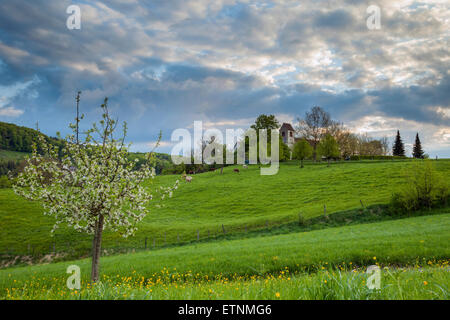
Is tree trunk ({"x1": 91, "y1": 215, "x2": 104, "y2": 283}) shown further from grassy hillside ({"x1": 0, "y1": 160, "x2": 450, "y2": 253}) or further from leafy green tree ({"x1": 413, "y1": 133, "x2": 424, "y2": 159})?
leafy green tree ({"x1": 413, "y1": 133, "x2": 424, "y2": 159})

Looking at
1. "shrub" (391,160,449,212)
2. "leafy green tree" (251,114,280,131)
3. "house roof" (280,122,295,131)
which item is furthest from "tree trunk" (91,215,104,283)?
"house roof" (280,122,295,131)

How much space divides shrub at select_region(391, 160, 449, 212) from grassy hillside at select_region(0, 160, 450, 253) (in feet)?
13.2

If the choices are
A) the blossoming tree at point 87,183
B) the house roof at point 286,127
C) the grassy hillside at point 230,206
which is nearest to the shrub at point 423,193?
the grassy hillside at point 230,206

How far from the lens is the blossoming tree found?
1364 centimetres

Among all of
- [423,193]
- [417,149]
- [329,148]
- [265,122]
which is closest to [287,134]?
[265,122]

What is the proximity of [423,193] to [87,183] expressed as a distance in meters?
39.9

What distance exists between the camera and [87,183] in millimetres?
13750

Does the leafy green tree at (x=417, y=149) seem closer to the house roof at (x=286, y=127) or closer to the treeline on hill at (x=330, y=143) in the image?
the treeline on hill at (x=330, y=143)

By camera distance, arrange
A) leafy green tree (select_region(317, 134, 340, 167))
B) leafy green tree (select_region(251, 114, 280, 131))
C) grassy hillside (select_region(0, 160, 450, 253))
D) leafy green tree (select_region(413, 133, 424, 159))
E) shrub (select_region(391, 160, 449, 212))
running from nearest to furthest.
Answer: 1. shrub (select_region(391, 160, 449, 212))
2. grassy hillside (select_region(0, 160, 450, 253))
3. leafy green tree (select_region(317, 134, 340, 167))
4. leafy green tree (select_region(251, 114, 280, 131))
5. leafy green tree (select_region(413, 133, 424, 159))
